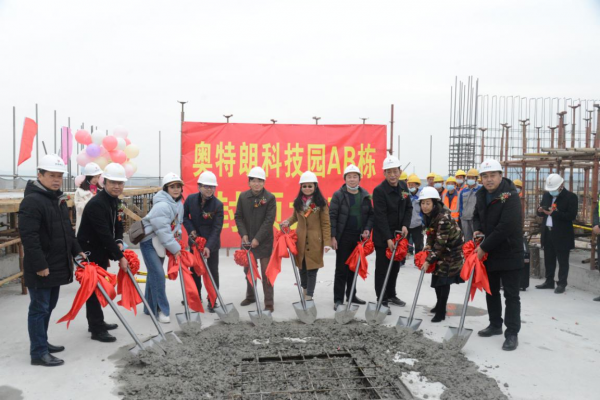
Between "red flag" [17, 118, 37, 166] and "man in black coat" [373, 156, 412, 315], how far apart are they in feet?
28.8

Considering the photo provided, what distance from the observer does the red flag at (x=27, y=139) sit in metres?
10.1

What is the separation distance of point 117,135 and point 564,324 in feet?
31.1

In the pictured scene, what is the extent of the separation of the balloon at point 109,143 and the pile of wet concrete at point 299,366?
6375 mm

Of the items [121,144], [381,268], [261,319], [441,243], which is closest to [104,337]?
[261,319]

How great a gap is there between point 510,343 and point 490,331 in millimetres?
356

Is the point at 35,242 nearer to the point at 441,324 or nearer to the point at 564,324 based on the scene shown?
the point at 441,324

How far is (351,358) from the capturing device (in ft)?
12.1

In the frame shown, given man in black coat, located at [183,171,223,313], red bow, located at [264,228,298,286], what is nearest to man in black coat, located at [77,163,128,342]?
man in black coat, located at [183,171,223,313]

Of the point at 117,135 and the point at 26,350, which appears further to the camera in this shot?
the point at 117,135

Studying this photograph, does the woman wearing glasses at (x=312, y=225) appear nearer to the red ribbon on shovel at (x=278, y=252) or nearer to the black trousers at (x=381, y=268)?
the red ribbon on shovel at (x=278, y=252)

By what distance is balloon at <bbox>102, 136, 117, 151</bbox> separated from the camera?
9.39 metres

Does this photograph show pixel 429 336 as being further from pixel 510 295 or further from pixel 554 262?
pixel 554 262

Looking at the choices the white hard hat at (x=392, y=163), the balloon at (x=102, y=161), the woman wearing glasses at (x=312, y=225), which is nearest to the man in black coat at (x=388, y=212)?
the white hard hat at (x=392, y=163)

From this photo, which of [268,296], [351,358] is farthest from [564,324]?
[268,296]
